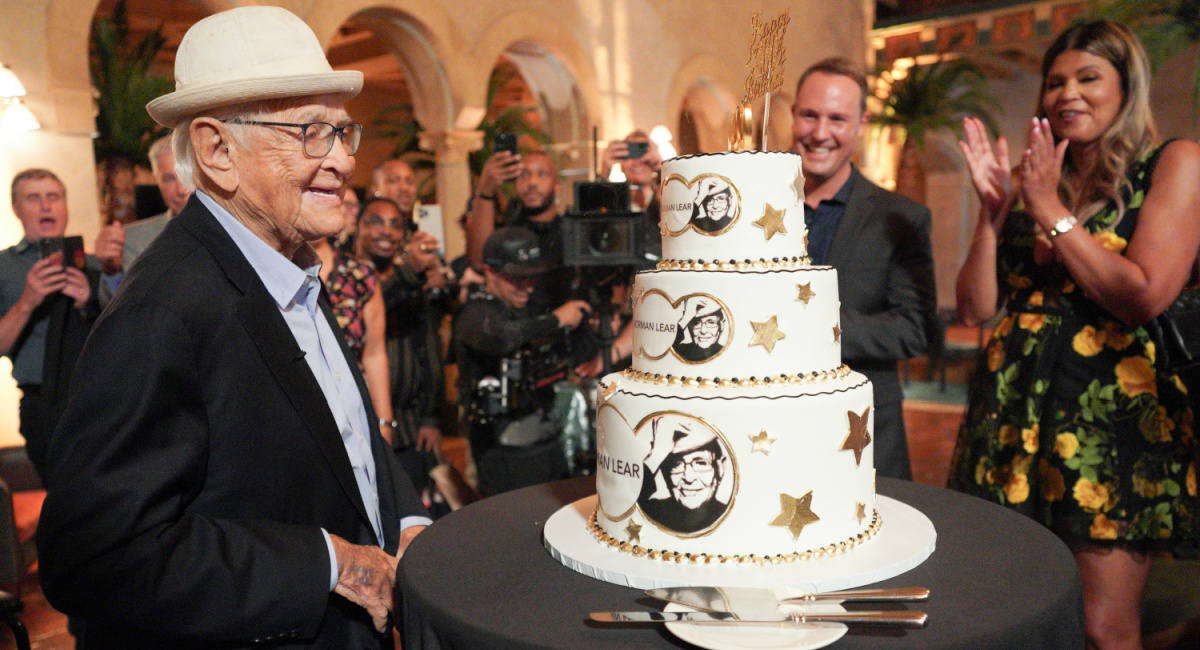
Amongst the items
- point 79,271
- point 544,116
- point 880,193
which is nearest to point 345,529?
point 880,193

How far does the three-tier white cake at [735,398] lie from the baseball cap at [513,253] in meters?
1.90

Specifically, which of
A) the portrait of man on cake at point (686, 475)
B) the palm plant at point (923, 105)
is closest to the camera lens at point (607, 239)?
the portrait of man on cake at point (686, 475)

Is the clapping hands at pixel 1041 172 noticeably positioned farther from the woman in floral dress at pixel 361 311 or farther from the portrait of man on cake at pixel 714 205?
the woman in floral dress at pixel 361 311

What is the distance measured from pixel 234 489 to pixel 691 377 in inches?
29.9

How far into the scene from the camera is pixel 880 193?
2523 mm

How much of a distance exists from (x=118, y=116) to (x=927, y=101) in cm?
1037

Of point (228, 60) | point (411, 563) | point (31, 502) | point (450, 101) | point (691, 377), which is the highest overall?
point (450, 101)

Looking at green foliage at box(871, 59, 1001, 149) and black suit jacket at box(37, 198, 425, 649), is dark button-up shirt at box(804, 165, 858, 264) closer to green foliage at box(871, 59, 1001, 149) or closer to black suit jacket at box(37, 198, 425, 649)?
black suit jacket at box(37, 198, 425, 649)

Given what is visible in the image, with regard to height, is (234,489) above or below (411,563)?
above

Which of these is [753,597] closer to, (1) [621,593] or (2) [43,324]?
(1) [621,593]

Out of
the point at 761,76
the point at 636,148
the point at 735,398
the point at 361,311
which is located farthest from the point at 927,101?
the point at 735,398

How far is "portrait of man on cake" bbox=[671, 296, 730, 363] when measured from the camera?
1450mm

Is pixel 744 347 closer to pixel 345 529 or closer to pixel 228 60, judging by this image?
pixel 345 529

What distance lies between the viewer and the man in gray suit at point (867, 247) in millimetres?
2361
